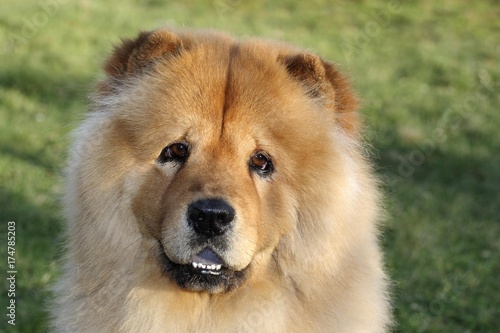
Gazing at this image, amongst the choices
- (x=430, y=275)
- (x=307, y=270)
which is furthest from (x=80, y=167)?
(x=430, y=275)

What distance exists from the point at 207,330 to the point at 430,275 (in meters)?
3.38

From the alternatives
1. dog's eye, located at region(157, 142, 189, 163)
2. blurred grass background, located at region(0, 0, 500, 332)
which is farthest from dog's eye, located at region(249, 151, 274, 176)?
blurred grass background, located at region(0, 0, 500, 332)

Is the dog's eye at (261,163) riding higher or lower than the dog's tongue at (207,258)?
higher

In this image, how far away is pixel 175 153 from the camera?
3449mm

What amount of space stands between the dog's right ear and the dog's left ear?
513mm

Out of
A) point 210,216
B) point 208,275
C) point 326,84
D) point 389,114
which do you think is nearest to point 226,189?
point 210,216

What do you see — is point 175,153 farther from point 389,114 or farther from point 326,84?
point 389,114

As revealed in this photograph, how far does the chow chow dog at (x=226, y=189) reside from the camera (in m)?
3.40

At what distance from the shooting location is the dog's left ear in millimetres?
3600

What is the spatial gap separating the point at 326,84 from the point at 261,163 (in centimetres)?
50

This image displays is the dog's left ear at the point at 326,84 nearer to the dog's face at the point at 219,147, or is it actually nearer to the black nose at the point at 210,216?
the dog's face at the point at 219,147

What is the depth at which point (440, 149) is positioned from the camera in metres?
9.51

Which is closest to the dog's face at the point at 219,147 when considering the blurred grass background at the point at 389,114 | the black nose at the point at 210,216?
the black nose at the point at 210,216

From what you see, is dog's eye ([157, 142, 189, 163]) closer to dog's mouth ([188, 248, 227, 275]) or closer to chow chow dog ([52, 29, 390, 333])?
chow chow dog ([52, 29, 390, 333])
